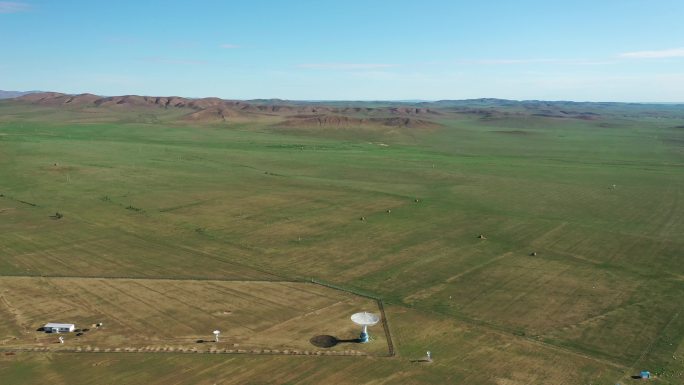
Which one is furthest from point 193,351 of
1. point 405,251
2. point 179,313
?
point 405,251

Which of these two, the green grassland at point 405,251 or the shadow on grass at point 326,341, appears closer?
the green grassland at point 405,251

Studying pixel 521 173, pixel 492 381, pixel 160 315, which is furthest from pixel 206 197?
pixel 521 173

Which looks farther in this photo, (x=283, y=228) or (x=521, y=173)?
(x=521, y=173)

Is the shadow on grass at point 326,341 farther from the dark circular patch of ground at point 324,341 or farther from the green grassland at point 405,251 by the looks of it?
the green grassland at point 405,251

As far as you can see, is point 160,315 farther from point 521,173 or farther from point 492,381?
point 521,173

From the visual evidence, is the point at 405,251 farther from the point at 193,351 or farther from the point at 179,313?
the point at 193,351

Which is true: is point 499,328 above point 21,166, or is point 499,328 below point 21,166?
below

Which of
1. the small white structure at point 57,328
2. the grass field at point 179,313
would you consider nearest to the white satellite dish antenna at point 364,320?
the grass field at point 179,313
